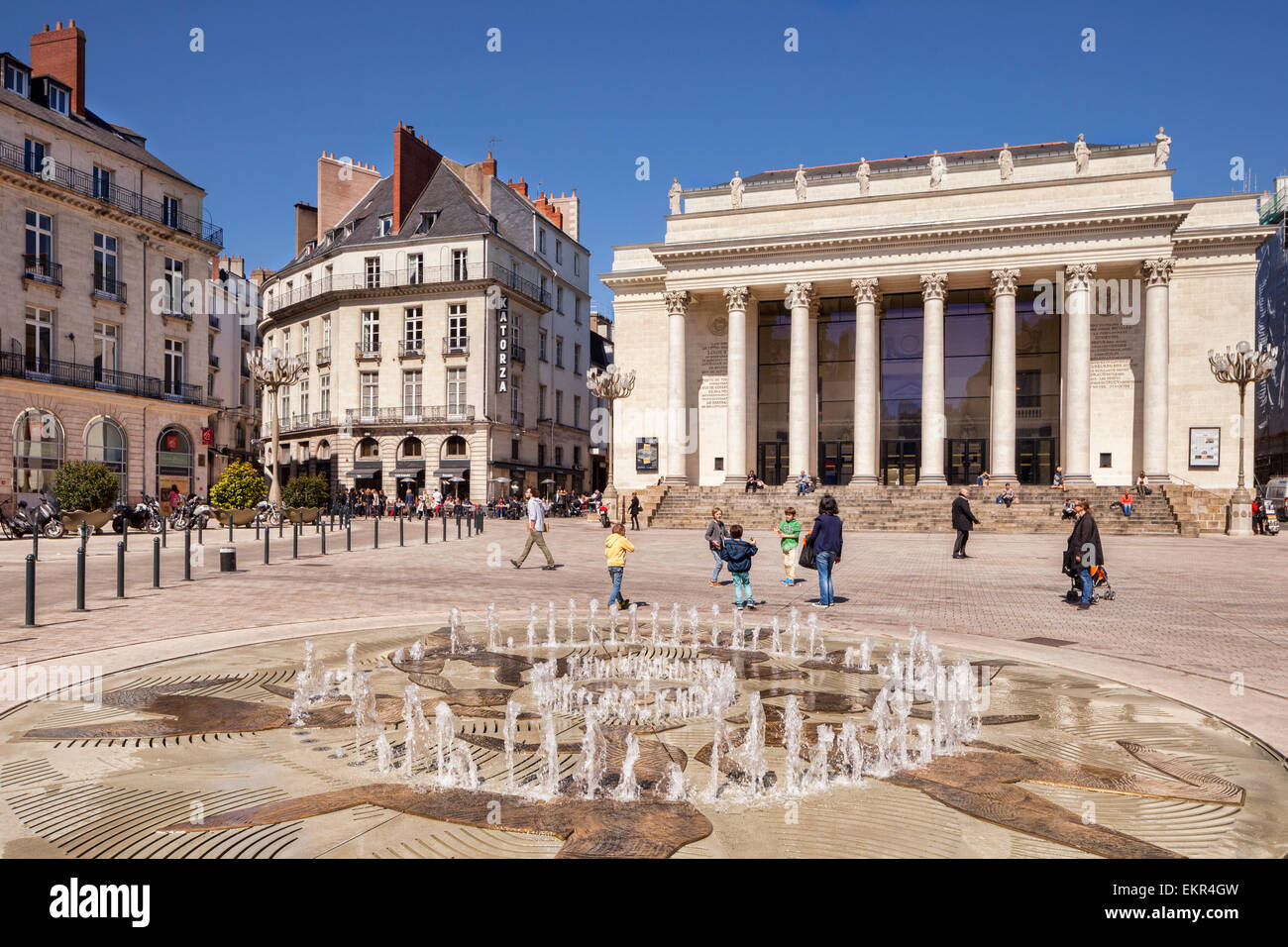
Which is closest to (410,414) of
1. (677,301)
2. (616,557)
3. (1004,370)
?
(677,301)

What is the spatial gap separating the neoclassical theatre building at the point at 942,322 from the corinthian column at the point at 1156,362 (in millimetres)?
91

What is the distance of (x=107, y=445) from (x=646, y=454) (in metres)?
26.4

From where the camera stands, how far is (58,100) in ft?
119

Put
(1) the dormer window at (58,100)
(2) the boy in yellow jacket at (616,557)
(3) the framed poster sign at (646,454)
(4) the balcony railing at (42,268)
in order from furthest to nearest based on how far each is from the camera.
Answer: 1. (3) the framed poster sign at (646,454)
2. (1) the dormer window at (58,100)
3. (4) the balcony railing at (42,268)
4. (2) the boy in yellow jacket at (616,557)

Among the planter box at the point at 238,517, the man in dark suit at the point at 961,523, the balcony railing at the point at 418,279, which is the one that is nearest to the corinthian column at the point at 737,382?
the balcony railing at the point at 418,279

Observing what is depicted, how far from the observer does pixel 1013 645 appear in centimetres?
898

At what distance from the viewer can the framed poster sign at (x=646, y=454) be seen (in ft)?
149

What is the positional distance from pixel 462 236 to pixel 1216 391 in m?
42.2

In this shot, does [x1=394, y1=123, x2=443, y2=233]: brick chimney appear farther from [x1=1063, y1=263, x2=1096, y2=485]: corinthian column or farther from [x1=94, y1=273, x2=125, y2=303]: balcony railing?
[x1=1063, y1=263, x2=1096, y2=485]: corinthian column

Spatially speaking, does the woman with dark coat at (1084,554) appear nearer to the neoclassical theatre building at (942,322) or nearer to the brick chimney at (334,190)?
the neoclassical theatre building at (942,322)

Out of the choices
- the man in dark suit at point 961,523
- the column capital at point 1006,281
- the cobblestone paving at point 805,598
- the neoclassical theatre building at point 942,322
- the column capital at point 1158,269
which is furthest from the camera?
the column capital at point 1006,281

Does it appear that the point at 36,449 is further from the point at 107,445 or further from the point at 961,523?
the point at 961,523

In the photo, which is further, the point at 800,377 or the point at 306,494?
the point at 800,377

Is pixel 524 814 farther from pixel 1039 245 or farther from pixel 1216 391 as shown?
pixel 1216 391
